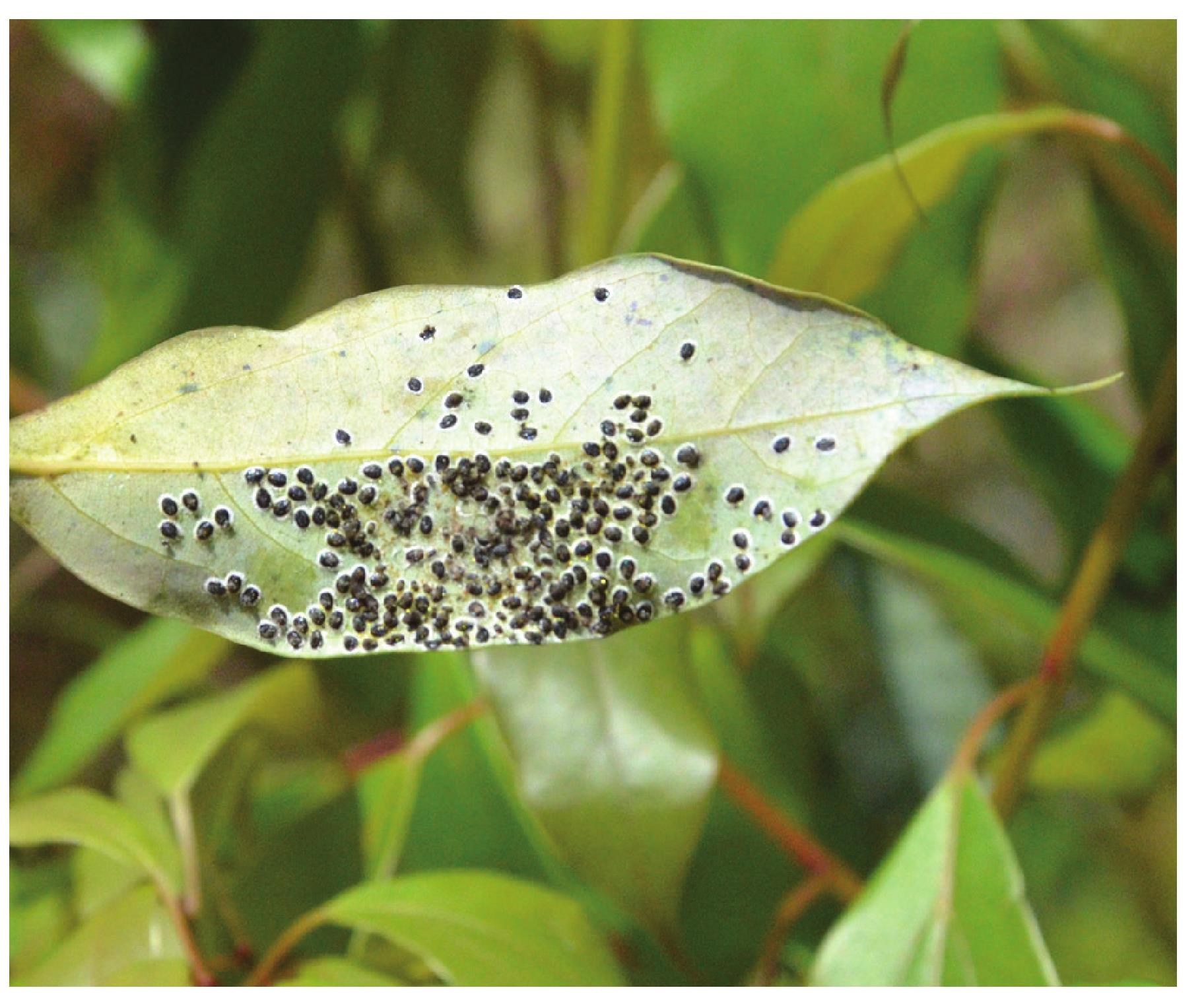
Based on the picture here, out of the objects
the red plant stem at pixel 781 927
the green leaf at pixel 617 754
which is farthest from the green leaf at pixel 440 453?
the red plant stem at pixel 781 927

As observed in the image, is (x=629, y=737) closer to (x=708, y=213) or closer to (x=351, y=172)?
(x=708, y=213)

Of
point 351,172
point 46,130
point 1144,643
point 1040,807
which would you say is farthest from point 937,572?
point 46,130

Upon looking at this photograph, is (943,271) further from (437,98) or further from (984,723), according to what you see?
(437,98)

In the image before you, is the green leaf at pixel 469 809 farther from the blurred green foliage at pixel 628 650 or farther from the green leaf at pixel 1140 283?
the green leaf at pixel 1140 283

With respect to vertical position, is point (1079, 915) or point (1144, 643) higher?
point (1144, 643)

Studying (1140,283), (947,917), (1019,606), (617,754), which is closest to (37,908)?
(617,754)

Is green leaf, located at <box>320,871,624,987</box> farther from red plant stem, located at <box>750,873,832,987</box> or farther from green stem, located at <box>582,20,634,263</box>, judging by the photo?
green stem, located at <box>582,20,634,263</box>
